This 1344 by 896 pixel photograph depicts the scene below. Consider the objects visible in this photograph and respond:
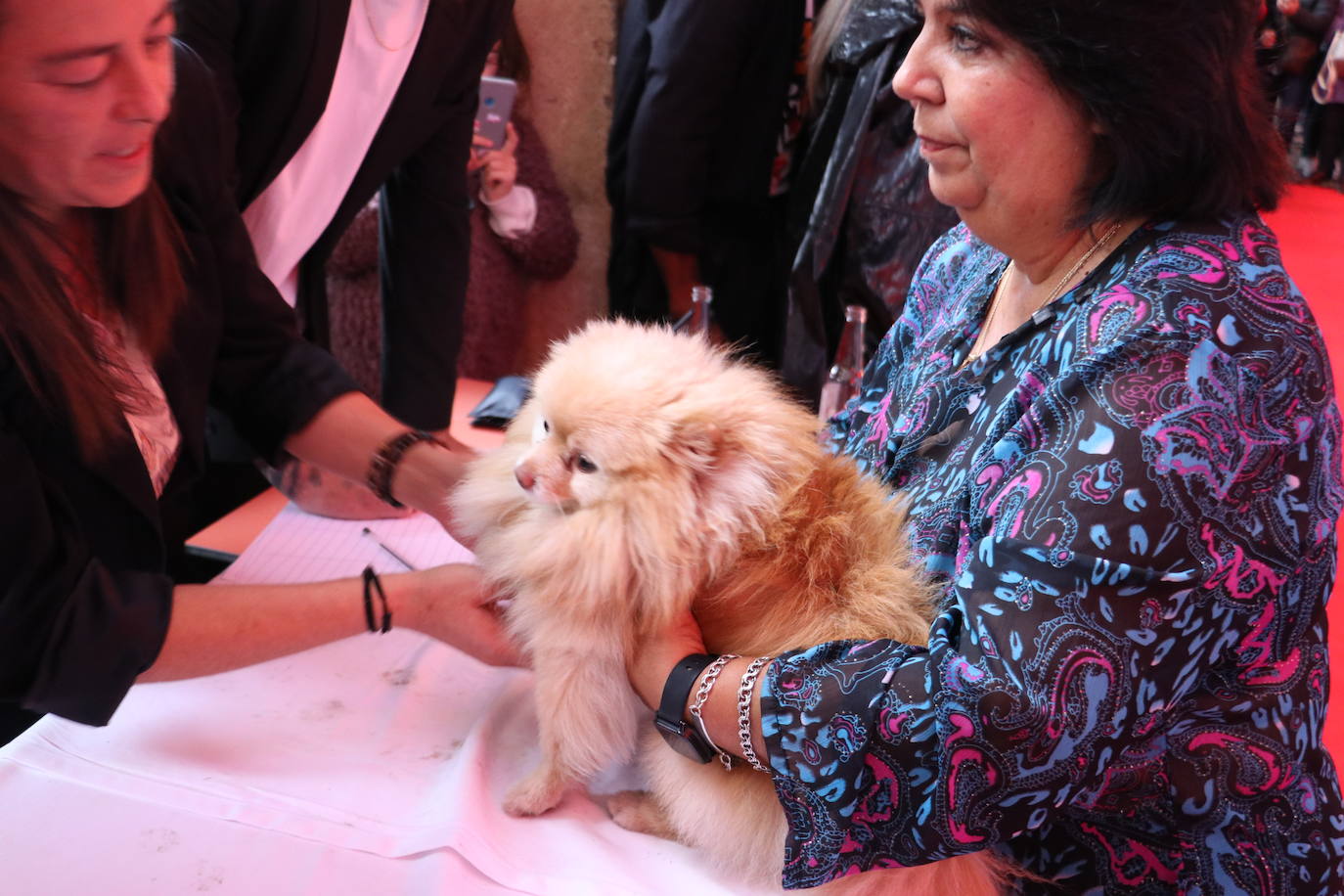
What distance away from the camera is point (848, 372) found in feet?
7.06

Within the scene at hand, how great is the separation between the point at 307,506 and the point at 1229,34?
4.76ft

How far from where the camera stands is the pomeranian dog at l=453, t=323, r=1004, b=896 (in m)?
0.97

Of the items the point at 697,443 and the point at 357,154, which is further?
the point at 357,154

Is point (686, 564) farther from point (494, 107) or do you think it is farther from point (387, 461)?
point (494, 107)

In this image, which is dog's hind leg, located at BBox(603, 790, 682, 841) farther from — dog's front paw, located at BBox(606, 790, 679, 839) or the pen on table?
the pen on table

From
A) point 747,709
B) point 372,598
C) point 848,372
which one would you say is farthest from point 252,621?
point 848,372

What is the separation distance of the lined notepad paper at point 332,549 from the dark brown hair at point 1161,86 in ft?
3.41

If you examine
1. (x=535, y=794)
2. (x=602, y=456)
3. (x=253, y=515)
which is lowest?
(x=253, y=515)

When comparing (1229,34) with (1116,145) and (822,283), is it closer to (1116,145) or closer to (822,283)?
(1116,145)

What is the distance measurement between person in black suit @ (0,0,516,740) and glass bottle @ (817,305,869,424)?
942mm

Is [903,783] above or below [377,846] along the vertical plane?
above

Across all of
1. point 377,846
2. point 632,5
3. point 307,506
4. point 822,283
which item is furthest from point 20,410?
point 632,5

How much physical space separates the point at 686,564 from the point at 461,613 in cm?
32

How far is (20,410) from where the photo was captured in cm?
101
